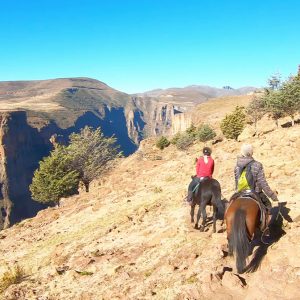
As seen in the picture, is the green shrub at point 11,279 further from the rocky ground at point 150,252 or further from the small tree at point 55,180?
the small tree at point 55,180

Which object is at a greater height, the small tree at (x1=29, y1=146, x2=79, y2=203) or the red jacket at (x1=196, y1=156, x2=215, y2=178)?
the red jacket at (x1=196, y1=156, x2=215, y2=178)

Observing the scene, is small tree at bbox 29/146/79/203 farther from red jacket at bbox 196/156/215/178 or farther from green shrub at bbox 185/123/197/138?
green shrub at bbox 185/123/197/138

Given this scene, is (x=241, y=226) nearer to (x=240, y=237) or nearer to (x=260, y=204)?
(x=240, y=237)

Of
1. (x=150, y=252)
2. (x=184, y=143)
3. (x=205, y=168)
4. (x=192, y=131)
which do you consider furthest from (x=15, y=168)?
(x=205, y=168)

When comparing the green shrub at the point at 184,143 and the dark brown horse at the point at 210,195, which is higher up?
the dark brown horse at the point at 210,195

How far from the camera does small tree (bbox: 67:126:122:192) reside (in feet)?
151

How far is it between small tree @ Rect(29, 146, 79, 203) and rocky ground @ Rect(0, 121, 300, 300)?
1637 centimetres

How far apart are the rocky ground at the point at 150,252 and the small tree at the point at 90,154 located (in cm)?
2019

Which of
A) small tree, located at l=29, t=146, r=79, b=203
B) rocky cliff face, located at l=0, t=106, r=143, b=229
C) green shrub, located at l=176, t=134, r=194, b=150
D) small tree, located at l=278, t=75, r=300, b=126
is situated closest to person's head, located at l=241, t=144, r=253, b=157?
small tree, located at l=278, t=75, r=300, b=126

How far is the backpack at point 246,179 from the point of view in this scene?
33.0 feet

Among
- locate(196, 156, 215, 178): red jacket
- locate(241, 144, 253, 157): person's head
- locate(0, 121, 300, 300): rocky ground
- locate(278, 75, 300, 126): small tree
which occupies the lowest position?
locate(0, 121, 300, 300): rocky ground

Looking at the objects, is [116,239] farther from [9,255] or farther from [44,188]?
[44,188]

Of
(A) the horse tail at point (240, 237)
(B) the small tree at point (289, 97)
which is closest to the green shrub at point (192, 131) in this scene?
(B) the small tree at point (289, 97)

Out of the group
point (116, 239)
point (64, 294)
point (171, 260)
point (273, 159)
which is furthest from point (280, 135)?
point (64, 294)
